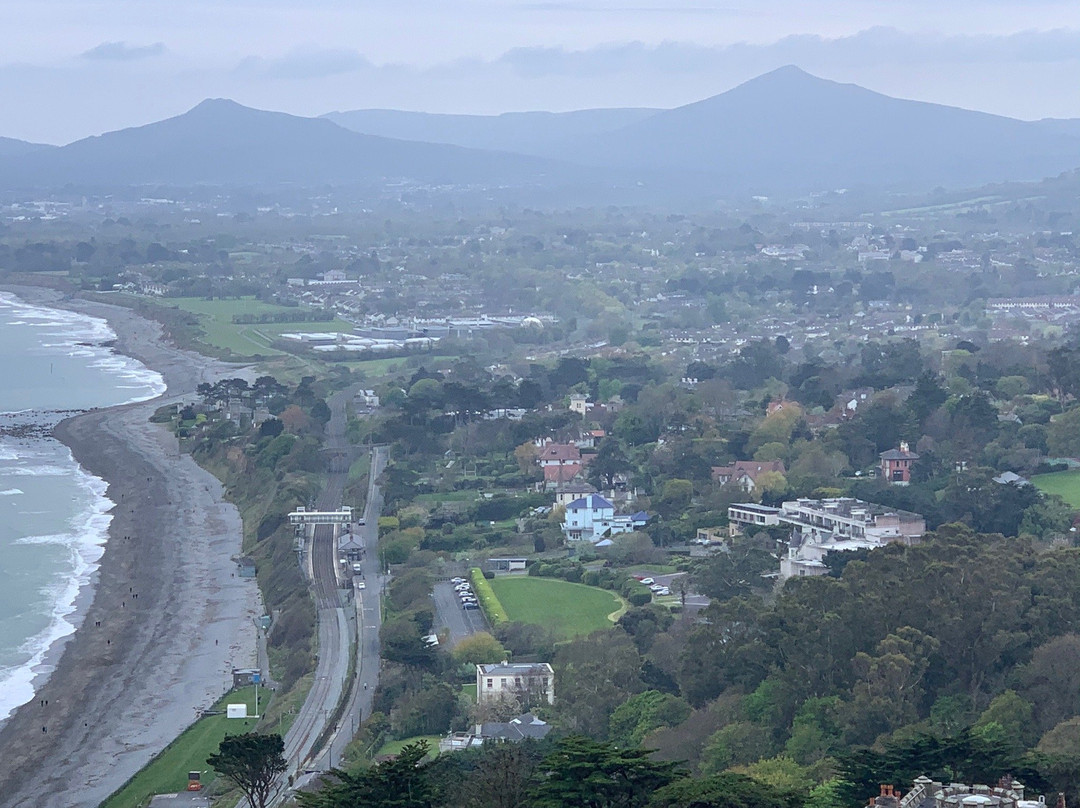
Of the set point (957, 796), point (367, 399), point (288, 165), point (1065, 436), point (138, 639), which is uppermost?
point (957, 796)

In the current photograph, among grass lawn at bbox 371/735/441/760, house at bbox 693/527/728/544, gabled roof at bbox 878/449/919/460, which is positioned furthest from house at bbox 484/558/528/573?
grass lawn at bbox 371/735/441/760

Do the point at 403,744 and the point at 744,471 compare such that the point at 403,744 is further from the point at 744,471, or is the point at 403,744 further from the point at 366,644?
the point at 744,471

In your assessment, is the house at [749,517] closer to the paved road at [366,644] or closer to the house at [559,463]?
the house at [559,463]

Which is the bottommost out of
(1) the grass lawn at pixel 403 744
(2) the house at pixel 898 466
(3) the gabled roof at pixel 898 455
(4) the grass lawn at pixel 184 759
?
(4) the grass lawn at pixel 184 759

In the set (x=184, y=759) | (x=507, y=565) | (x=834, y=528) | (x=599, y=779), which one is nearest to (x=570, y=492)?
(x=507, y=565)

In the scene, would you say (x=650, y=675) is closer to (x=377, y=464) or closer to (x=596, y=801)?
(x=596, y=801)

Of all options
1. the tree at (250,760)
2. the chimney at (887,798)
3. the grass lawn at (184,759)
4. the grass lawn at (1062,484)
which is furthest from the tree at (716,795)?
the grass lawn at (1062,484)

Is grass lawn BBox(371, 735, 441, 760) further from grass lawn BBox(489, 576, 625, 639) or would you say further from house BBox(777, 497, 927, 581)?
house BBox(777, 497, 927, 581)
